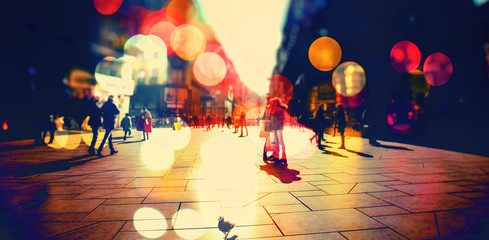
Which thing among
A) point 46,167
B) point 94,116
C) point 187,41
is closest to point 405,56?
point 94,116

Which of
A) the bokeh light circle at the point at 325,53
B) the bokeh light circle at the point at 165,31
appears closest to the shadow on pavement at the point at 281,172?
the bokeh light circle at the point at 325,53

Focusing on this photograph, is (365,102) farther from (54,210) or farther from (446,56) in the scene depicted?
(54,210)

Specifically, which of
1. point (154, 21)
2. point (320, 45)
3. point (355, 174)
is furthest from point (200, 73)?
point (355, 174)

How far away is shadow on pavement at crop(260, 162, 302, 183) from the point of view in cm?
477

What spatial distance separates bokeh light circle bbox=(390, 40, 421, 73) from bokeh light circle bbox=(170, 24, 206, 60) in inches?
1350

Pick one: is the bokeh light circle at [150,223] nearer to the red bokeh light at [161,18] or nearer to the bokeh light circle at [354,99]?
the bokeh light circle at [354,99]

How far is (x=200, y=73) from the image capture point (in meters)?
49.6

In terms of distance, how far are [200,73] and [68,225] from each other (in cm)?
4878

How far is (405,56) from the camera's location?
14.3 meters

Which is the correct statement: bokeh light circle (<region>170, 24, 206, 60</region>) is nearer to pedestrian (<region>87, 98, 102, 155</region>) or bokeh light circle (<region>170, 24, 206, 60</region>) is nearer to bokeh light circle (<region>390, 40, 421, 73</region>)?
bokeh light circle (<region>390, 40, 421, 73</region>)

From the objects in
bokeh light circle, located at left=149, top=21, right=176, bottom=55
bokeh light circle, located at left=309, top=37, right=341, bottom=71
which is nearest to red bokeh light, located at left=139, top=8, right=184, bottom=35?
bokeh light circle, located at left=149, top=21, right=176, bottom=55

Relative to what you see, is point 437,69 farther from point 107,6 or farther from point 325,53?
point 107,6

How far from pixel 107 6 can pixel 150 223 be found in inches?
766

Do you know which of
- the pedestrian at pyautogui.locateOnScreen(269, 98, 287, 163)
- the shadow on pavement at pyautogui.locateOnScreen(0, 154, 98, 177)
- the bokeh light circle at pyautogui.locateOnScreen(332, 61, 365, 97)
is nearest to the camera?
the shadow on pavement at pyautogui.locateOnScreen(0, 154, 98, 177)
